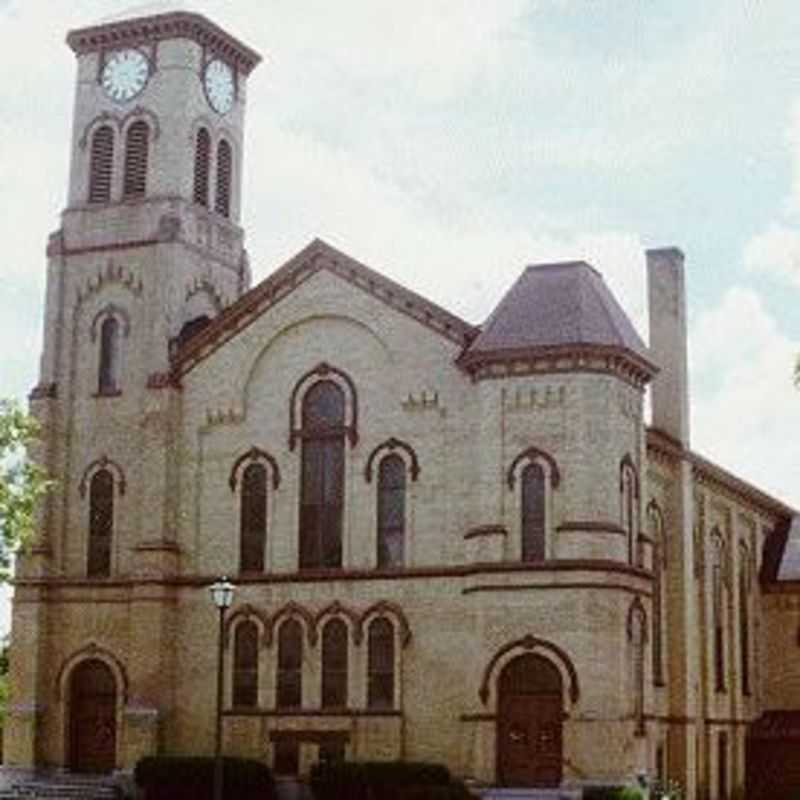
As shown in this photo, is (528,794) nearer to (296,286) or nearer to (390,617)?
(390,617)

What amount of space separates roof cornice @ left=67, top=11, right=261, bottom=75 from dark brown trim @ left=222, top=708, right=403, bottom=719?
20183 millimetres

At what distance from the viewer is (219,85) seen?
5241 cm

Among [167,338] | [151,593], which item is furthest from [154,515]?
[167,338]

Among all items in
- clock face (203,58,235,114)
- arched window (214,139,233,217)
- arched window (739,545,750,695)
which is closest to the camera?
clock face (203,58,235,114)

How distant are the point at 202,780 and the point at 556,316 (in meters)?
14.9

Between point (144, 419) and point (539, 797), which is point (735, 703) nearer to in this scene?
point (539, 797)

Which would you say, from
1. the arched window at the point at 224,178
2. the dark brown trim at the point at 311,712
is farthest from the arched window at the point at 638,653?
the arched window at the point at 224,178

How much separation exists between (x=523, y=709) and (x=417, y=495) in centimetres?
633

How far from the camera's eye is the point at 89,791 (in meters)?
44.7

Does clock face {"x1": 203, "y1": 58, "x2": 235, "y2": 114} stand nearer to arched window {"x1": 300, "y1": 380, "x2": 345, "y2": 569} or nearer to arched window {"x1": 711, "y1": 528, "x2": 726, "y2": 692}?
arched window {"x1": 300, "y1": 380, "x2": 345, "y2": 569}

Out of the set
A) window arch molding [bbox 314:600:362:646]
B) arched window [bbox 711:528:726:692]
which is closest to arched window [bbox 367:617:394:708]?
window arch molding [bbox 314:600:362:646]

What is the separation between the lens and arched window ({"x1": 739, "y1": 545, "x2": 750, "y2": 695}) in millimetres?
57281

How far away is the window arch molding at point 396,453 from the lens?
145 ft

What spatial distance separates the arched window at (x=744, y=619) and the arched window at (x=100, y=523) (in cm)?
2211
